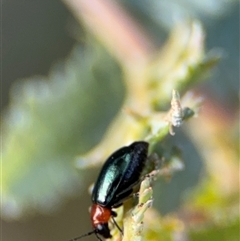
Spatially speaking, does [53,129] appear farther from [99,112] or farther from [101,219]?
[101,219]

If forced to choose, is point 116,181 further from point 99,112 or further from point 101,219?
point 99,112

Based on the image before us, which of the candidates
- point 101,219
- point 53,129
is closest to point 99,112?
point 53,129

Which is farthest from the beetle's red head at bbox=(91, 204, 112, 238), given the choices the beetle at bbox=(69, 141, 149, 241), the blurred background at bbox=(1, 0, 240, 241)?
the blurred background at bbox=(1, 0, 240, 241)

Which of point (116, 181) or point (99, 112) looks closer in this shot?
point (116, 181)

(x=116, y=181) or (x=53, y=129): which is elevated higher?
(x=53, y=129)

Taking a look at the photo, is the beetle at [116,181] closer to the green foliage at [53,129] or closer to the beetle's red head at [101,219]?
the beetle's red head at [101,219]

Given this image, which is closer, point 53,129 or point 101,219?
point 101,219

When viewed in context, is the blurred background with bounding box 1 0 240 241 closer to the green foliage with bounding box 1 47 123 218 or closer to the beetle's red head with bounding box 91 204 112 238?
the green foliage with bounding box 1 47 123 218

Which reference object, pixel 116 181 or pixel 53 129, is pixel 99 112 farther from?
pixel 116 181

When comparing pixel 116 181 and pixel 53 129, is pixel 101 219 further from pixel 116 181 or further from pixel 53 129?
pixel 53 129
